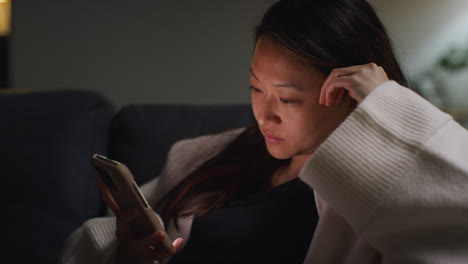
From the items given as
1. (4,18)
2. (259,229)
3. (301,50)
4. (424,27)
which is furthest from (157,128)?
(424,27)

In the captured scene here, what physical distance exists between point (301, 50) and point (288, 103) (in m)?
0.10

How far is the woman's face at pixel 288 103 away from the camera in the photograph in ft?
2.93

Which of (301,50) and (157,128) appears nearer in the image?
(301,50)

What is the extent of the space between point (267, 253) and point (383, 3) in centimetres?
149

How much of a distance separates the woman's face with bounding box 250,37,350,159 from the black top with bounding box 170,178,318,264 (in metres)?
0.14

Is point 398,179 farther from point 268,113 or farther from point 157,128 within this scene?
point 157,128

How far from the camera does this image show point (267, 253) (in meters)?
0.99

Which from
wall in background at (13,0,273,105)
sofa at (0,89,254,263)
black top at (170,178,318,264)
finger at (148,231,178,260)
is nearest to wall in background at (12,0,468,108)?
wall in background at (13,0,273,105)

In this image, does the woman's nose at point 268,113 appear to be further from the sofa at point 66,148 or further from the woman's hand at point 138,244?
the sofa at point 66,148

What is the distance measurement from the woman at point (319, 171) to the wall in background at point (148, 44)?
853 millimetres

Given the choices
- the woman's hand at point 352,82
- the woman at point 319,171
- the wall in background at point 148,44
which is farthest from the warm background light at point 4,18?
the woman's hand at point 352,82

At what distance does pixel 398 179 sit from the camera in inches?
28.4

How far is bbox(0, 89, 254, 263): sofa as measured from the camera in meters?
1.30

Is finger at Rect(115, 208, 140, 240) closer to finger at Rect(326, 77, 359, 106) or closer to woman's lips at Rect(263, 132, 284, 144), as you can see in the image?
woman's lips at Rect(263, 132, 284, 144)
